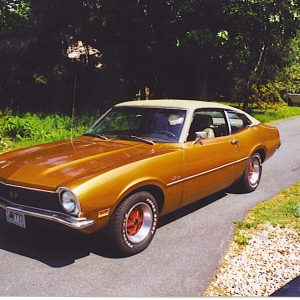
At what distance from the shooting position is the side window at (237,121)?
580 centimetres

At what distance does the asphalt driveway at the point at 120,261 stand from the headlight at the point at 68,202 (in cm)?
41

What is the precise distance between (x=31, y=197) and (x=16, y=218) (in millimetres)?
286

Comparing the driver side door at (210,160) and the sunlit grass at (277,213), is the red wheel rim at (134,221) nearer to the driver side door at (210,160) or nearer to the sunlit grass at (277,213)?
the driver side door at (210,160)

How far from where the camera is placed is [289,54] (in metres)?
17.9

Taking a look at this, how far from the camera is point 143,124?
197 inches

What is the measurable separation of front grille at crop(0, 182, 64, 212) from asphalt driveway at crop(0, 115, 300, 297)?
0.28 m

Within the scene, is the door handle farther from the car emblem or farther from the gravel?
the car emblem

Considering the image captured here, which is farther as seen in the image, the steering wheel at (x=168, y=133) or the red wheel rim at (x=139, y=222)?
the steering wheel at (x=168, y=133)

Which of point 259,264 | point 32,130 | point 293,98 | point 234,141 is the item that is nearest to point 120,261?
point 259,264

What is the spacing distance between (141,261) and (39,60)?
38.6ft

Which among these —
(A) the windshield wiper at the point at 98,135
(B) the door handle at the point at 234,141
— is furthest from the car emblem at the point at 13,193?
(B) the door handle at the point at 234,141

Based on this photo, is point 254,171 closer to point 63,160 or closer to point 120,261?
point 120,261

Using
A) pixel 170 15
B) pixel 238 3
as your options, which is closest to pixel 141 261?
pixel 238 3

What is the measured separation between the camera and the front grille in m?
3.67
